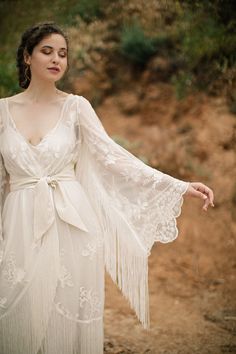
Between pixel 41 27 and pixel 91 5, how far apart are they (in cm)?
596

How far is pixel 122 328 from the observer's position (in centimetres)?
462

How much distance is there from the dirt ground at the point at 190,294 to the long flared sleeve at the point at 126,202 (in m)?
1.43

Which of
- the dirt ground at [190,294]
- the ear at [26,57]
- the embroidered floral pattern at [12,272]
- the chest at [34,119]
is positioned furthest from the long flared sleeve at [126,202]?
the dirt ground at [190,294]

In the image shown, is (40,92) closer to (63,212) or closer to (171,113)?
(63,212)

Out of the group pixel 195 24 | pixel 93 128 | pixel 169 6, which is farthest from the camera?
pixel 169 6

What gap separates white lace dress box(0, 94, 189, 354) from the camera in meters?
2.67

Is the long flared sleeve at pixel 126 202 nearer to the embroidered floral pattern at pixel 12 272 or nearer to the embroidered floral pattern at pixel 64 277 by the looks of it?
the embroidered floral pattern at pixel 64 277

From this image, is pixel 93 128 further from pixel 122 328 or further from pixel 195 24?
pixel 195 24

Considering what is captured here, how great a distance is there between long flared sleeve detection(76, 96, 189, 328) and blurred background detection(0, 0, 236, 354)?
4.78 ft

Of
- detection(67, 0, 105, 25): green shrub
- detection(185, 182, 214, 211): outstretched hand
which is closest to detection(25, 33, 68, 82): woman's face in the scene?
detection(185, 182, 214, 211): outstretched hand

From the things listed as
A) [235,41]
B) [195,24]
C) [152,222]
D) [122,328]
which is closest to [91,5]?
[195,24]

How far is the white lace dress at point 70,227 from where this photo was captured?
2666mm

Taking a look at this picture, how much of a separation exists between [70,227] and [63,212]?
109 millimetres

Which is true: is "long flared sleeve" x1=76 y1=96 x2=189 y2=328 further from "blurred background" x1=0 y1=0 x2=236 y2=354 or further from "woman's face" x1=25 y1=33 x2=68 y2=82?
"blurred background" x1=0 y1=0 x2=236 y2=354
